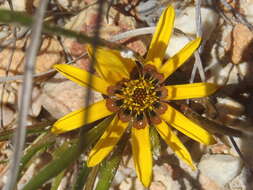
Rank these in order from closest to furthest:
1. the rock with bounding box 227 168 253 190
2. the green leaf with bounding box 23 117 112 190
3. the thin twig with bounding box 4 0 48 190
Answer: the thin twig with bounding box 4 0 48 190
the green leaf with bounding box 23 117 112 190
the rock with bounding box 227 168 253 190

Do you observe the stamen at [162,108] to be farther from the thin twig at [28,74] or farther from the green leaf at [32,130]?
the thin twig at [28,74]

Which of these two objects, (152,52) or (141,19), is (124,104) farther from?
(141,19)

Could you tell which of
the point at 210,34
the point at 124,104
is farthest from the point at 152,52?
the point at 210,34

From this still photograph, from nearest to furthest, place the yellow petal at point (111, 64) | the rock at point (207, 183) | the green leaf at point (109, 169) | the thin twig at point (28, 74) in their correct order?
the thin twig at point (28, 74) < the yellow petal at point (111, 64) < the green leaf at point (109, 169) < the rock at point (207, 183)

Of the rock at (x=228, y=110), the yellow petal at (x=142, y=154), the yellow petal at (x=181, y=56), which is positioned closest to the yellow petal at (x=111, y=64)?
the yellow petal at (x=181, y=56)

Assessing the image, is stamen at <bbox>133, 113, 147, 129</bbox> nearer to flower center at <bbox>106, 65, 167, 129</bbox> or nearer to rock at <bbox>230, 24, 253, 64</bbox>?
flower center at <bbox>106, 65, 167, 129</bbox>

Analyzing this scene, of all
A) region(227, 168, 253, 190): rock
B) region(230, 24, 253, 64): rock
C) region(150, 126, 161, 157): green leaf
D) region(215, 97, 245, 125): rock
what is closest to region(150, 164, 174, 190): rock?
region(227, 168, 253, 190): rock
